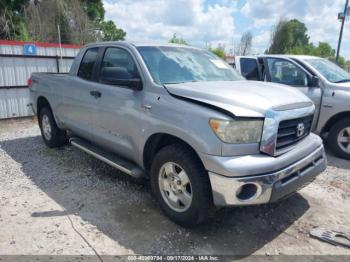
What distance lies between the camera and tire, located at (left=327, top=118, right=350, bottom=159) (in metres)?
5.56

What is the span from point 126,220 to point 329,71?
5.04 m

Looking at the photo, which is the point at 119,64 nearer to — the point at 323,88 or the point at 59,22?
the point at 323,88

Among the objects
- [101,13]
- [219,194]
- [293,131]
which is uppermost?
[101,13]

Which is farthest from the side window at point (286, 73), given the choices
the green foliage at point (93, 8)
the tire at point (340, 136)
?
the green foliage at point (93, 8)

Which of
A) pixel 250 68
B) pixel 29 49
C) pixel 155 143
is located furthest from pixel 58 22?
pixel 155 143

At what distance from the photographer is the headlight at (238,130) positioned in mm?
2797

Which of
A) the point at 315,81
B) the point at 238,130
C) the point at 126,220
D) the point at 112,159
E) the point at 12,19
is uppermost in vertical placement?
the point at 12,19

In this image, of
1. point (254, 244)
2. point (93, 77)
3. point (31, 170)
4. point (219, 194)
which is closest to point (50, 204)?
point (31, 170)

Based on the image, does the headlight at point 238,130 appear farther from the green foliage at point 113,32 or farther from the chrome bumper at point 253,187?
the green foliage at point 113,32

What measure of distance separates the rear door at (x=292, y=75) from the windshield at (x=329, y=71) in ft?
0.96

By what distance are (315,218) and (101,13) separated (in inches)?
1051

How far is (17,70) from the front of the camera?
349 inches

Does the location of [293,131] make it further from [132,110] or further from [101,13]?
[101,13]

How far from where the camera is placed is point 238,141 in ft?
9.27
